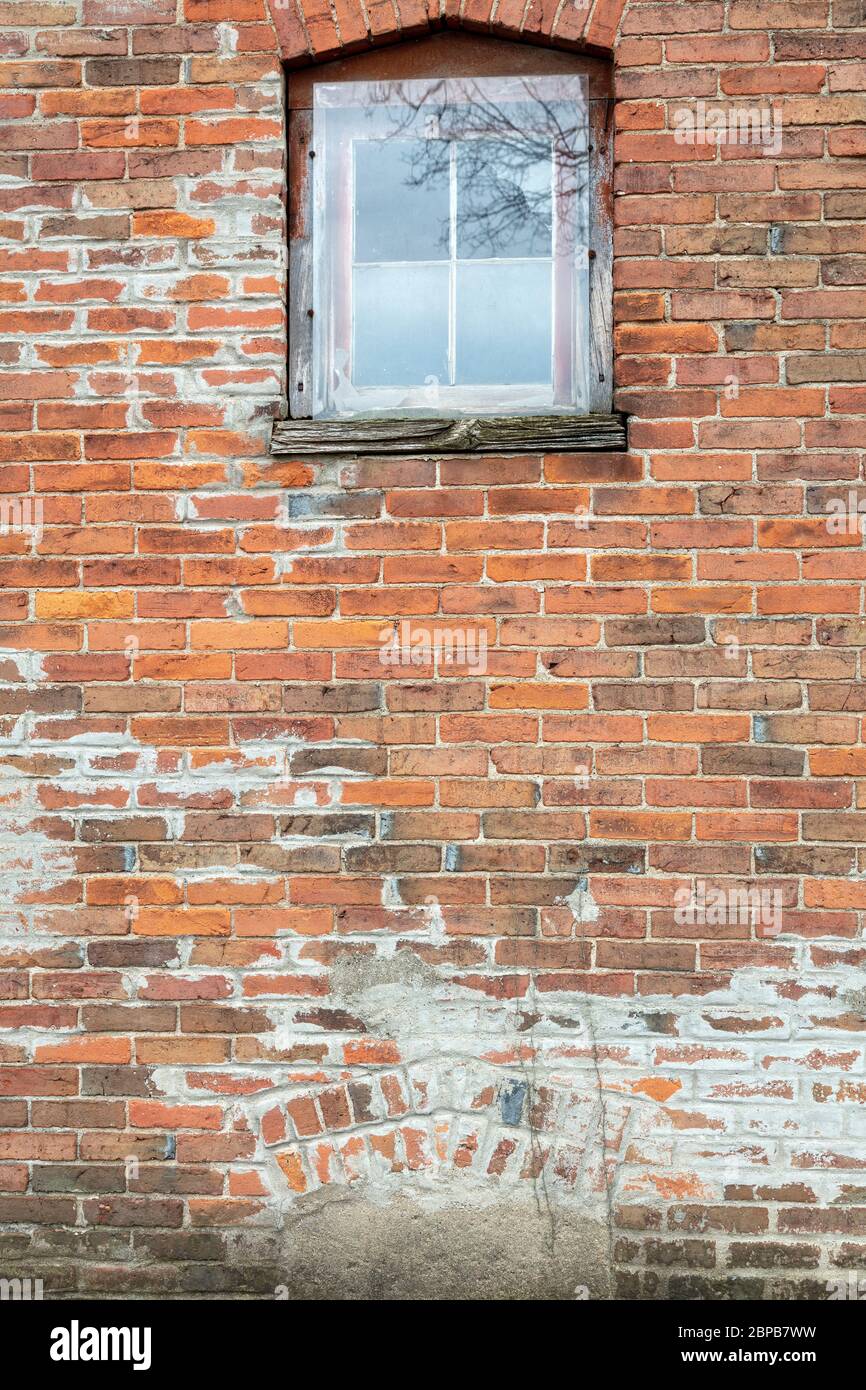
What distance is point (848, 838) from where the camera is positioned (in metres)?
2.74

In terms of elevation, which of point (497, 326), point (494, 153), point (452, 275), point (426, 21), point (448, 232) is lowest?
point (497, 326)

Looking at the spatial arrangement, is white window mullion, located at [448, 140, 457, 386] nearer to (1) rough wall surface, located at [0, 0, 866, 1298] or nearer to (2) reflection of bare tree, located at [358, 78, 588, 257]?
(2) reflection of bare tree, located at [358, 78, 588, 257]

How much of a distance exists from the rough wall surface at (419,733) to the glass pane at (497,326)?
0.25 m

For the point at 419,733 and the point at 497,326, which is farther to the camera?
the point at 497,326

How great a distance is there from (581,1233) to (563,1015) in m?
0.53

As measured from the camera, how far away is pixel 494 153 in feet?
9.55

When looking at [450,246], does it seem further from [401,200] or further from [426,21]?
[426,21]

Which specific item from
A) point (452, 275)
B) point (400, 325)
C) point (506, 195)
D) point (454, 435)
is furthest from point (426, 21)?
point (454, 435)

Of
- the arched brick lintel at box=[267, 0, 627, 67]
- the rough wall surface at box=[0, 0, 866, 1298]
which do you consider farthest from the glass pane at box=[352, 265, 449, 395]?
the arched brick lintel at box=[267, 0, 627, 67]

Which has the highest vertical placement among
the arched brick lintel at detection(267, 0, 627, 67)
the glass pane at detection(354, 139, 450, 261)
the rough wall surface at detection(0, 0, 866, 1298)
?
the arched brick lintel at detection(267, 0, 627, 67)

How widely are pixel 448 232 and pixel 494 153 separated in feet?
0.76

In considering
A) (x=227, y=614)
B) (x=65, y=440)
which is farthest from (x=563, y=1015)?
(x=65, y=440)

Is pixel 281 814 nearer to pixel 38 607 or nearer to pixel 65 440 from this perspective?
pixel 38 607

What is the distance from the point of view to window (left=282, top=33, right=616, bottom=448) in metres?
2.89
